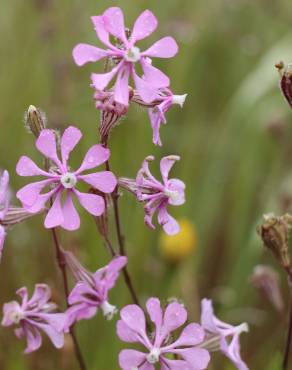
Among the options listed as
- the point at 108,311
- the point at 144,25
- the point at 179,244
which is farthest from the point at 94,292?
the point at 179,244

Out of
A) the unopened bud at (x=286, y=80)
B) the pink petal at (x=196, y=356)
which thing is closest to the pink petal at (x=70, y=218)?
the pink petal at (x=196, y=356)

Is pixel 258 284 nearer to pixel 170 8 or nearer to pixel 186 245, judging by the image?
pixel 186 245

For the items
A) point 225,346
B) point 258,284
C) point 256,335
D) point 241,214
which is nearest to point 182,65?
point 241,214

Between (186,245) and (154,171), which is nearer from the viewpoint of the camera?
(186,245)

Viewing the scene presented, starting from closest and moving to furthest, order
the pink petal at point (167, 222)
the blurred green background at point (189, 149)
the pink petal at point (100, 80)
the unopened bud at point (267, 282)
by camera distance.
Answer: the pink petal at point (100, 80)
the pink petal at point (167, 222)
the unopened bud at point (267, 282)
the blurred green background at point (189, 149)

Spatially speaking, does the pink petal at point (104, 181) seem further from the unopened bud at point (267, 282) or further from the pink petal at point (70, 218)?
the unopened bud at point (267, 282)
